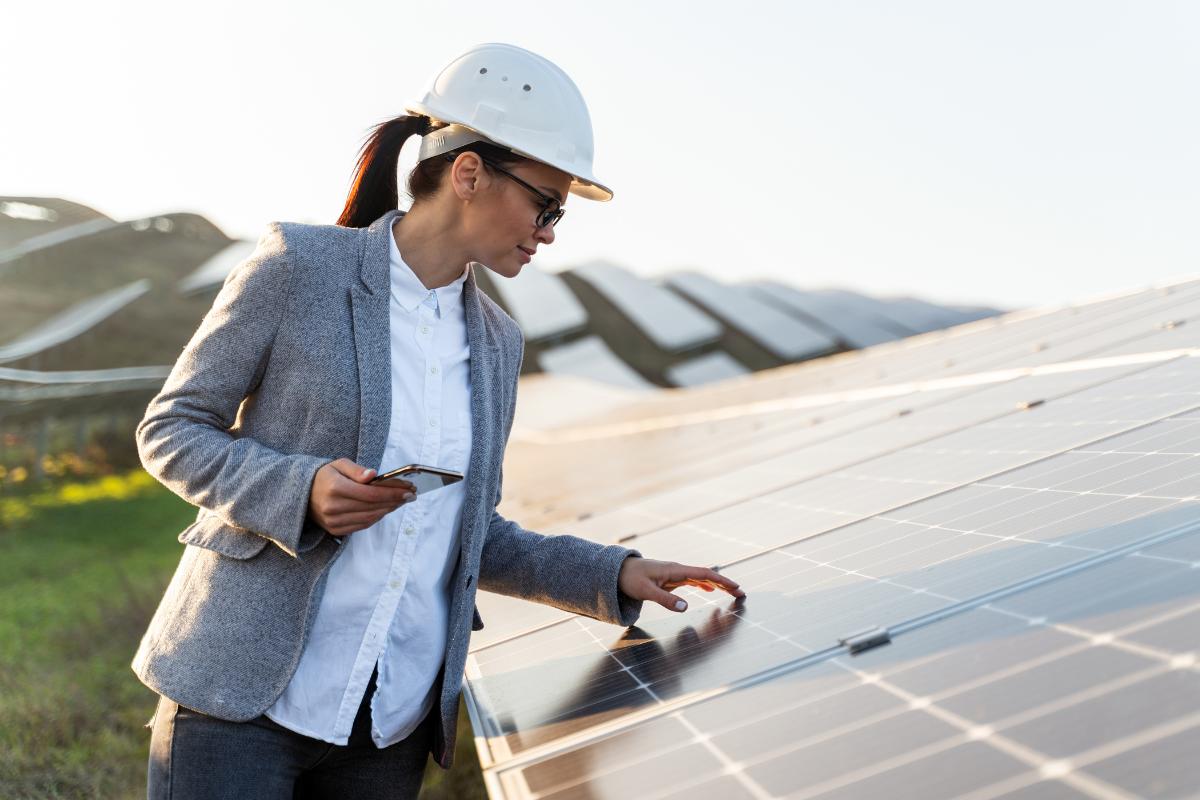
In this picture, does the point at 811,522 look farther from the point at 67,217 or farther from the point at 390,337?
the point at 67,217

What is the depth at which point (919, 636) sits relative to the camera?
7.53 ft

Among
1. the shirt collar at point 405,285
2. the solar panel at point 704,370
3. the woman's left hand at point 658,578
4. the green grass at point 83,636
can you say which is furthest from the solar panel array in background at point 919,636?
the solar panel at point 704,370

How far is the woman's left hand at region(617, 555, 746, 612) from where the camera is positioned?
3.13m

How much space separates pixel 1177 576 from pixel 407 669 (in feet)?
6.04

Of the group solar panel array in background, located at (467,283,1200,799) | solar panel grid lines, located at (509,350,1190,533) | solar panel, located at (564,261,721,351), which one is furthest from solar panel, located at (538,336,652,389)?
solar panel array in background, located at (467,283,1200,799)

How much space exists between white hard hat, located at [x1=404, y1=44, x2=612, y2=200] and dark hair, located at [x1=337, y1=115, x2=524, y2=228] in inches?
1.8

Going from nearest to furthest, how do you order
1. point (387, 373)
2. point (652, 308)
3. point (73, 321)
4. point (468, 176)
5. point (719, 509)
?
point (387, 373) < point (468, 176) < point (719, 509) < point (73, 321) < point (652, 308)

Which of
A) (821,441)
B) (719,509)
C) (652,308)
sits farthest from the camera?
(652,308)

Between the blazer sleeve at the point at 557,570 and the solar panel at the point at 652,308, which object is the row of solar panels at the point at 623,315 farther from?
the blazer sleeve at the point at 557,570

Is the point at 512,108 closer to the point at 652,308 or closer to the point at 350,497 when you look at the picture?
the point at 350,497

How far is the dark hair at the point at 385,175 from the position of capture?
2982 mm

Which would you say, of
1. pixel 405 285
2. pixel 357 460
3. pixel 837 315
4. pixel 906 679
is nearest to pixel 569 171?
pixel 405 285

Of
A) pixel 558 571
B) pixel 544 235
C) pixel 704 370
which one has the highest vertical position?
pixel 544 235

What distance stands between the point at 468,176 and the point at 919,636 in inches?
63.1
